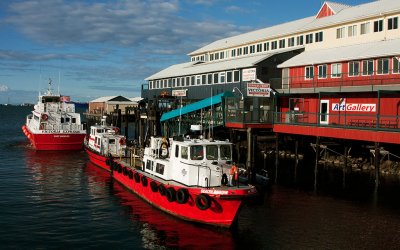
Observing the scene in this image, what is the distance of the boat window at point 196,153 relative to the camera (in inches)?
893

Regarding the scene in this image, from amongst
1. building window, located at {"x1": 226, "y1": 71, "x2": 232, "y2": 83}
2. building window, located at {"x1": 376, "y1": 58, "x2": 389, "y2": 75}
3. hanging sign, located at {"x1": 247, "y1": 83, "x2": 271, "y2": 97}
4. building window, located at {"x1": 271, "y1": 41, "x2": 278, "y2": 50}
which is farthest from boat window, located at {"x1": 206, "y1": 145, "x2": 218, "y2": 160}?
building window, located at {"x1": 271, "y1": 41, "x2": 278, "y2": 50}

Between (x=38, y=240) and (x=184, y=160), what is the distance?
27.1 ft

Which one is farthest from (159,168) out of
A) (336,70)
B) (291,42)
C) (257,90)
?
(291,42)

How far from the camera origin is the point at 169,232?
68.7ft

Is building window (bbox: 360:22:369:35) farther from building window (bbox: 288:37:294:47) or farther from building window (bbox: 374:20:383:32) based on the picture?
building window (bbox: 288:37:294:47)

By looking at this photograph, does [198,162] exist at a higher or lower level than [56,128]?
lower

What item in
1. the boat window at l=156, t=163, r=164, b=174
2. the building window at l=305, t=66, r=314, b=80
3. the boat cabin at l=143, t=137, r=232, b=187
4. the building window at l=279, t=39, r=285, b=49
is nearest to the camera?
the boat cabin at l=143, t=137, r=232, b=187

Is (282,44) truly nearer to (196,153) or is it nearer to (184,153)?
(184,153)

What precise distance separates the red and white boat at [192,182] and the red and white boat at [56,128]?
2788cm

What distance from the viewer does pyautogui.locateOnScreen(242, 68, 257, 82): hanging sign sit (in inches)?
1748

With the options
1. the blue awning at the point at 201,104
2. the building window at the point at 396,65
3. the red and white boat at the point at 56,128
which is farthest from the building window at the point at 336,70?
the red and white boat at the point at 56,128

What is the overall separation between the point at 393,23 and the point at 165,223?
104 feet

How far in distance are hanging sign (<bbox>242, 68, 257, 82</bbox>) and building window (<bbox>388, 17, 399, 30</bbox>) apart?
1392cm

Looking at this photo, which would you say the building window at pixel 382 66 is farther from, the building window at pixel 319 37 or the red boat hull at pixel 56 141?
the red boat hull at pixel 56 141
